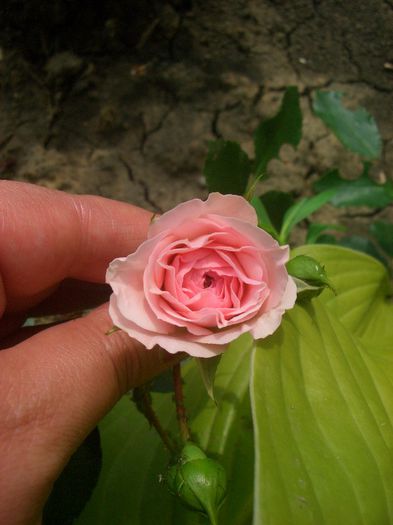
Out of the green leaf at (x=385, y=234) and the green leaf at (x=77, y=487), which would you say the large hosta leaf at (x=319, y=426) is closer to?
the green leaf at (x=77, y=487)

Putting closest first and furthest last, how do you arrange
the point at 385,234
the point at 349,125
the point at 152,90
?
1. the point at 349,125
2. the point at 385,234
3. the point at 152,90

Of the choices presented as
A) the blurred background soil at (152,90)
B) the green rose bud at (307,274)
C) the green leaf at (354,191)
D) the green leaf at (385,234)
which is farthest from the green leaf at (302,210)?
the blurred background soil at (152,90)

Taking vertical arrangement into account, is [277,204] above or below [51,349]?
below

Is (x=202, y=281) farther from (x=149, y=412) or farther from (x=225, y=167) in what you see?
(x=225, y=167)

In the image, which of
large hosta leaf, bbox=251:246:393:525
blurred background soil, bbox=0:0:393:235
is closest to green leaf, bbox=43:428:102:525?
large hosta leaf, bbox=251:246:393:525

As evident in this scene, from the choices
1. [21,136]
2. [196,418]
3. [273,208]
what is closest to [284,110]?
[273,208]

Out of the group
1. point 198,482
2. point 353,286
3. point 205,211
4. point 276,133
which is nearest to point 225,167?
point 276,133

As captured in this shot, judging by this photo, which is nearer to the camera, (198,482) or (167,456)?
(198,482)
